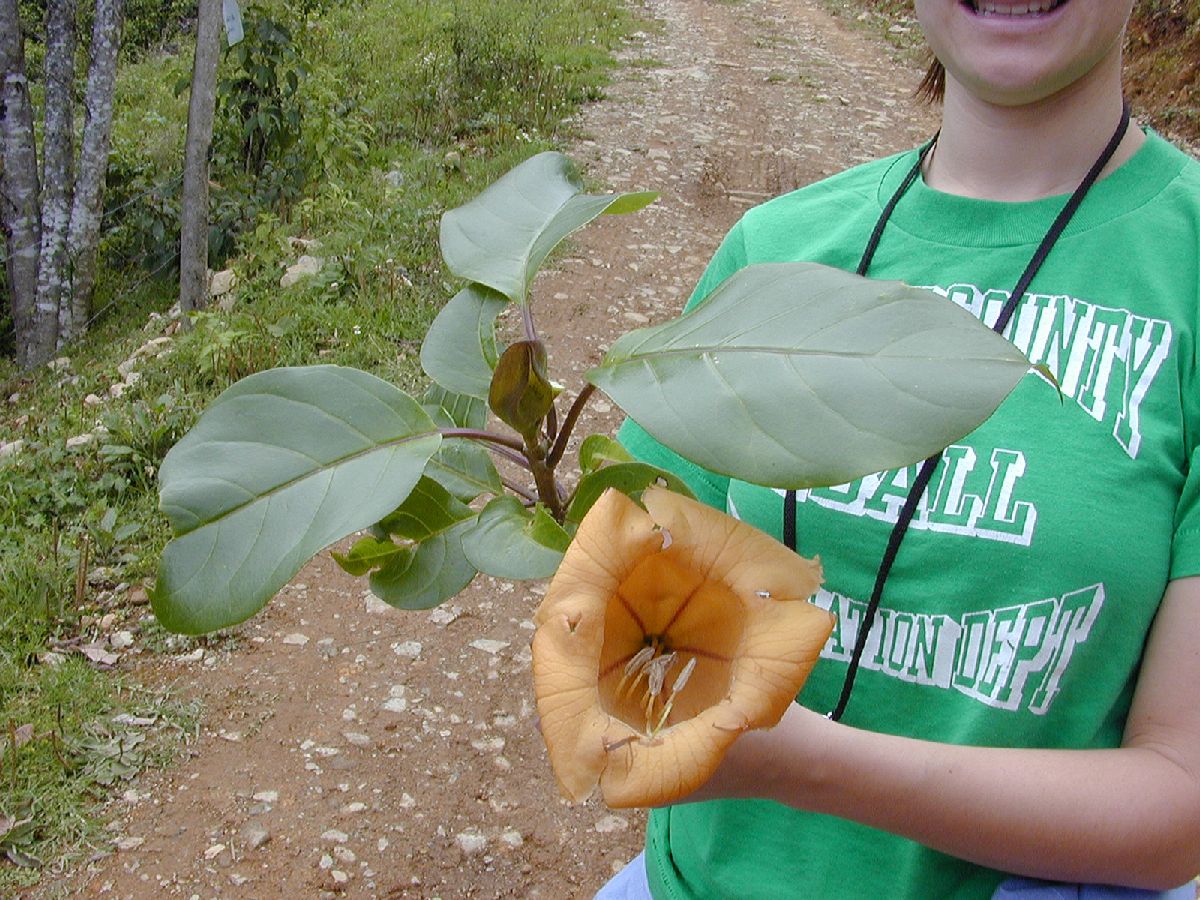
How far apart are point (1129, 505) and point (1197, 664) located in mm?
159

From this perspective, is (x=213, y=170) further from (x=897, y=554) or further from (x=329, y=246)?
(x=897, y=554)

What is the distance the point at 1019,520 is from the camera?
43.5 inches

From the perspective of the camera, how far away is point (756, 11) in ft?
38.6

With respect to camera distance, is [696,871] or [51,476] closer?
[696,871]

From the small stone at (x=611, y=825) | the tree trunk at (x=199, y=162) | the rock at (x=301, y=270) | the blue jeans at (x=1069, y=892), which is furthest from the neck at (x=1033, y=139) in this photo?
the tree trunk at (x=199, y=162)

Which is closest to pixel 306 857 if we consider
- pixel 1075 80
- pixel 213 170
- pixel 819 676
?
pixel 819 676

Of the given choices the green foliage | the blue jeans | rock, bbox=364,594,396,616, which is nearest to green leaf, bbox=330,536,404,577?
the green foliage

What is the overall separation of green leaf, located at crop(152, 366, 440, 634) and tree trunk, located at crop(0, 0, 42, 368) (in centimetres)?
539

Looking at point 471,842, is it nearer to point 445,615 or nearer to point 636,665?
point 445,615

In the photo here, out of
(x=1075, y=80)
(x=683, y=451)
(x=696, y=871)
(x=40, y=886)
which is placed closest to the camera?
(x=683, y=451)

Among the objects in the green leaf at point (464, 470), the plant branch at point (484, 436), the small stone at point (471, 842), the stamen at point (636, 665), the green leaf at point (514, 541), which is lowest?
the small stone at point (471, 842)

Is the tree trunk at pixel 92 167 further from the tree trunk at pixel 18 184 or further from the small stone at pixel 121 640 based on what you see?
the small stone at pixel 121 640

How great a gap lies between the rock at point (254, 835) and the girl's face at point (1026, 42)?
7.26 ft

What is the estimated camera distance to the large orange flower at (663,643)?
0.67 metres
